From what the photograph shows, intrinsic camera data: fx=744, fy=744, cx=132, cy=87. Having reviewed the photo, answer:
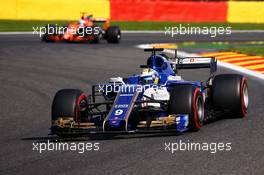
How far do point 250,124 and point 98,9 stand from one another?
91.0ft

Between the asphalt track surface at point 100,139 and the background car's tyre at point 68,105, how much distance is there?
0.37 m

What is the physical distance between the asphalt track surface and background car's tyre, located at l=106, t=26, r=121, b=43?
847 centimetres

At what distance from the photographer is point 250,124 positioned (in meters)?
11.0

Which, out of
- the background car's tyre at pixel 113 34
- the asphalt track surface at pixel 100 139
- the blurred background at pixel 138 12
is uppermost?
the blurred background at pixel 138 12

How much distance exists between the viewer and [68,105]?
1050cm

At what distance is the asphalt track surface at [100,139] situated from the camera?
8.04m

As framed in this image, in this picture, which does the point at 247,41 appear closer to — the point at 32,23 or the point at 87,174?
the point at 32,23

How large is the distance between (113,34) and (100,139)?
765 inches

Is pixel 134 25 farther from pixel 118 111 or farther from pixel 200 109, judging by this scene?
pixel 118 111

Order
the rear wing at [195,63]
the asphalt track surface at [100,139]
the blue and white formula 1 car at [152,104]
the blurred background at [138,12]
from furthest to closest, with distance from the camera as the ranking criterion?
the blurred background at [138,12] → the rear wing at [195,63] → the blue and white formula 1 car at [152,104] → the asphalt track surface at [100,139]

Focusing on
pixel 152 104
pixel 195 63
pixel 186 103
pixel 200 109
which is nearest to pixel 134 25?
pixel 195 63

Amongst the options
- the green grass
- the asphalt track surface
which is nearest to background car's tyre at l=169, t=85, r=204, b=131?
the asphalt track surface

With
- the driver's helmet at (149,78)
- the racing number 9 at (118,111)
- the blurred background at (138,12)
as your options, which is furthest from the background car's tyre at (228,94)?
the blurred background at (138,12)

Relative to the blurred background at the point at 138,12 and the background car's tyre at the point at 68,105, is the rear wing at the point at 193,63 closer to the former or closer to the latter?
the background car's tyre at the point at 68,105
